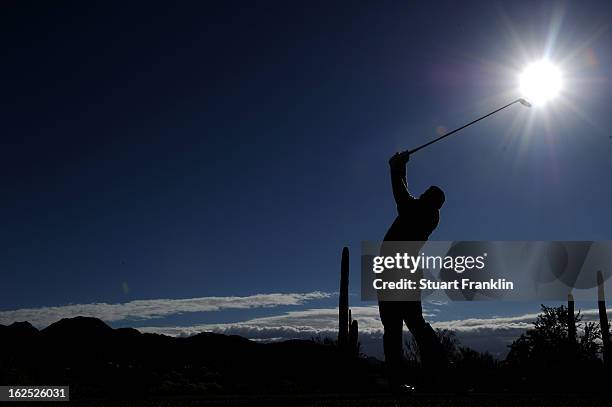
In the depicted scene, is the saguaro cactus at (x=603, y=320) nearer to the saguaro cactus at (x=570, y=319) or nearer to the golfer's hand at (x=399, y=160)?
the saguaro cactus at (x=570, y=319)

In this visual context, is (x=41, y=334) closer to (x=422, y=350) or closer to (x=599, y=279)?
(x=599, y=279)

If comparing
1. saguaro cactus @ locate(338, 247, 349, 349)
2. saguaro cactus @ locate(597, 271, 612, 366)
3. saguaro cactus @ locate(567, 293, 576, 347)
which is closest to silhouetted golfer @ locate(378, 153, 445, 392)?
saguaro cactus @ locate(338, 247, 349, 349)

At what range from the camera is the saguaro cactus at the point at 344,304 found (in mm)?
19016

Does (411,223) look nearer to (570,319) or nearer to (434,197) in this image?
(434,197)

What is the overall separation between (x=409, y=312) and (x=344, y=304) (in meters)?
12.4

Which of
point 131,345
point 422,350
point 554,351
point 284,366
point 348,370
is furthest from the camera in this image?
point 131,345

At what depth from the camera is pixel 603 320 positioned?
83.6 feet

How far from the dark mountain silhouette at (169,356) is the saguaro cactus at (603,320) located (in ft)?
30.1

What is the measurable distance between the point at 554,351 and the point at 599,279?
3.84 metres

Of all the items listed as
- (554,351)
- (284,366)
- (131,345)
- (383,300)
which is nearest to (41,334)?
(131,345)

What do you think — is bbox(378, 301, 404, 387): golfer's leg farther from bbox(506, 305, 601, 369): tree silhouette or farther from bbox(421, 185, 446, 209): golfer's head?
bbox(506, 305, 601, 369): tree silhouette

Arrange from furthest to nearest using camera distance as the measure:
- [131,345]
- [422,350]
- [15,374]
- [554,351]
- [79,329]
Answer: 1. [79,329]
2. [131,345]
3. [554,351]
4. [15,374]
5. [422,350]

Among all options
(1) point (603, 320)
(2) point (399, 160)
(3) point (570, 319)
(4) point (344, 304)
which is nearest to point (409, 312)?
(2) point (399, 160)

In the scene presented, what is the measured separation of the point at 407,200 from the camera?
6.89 meters
